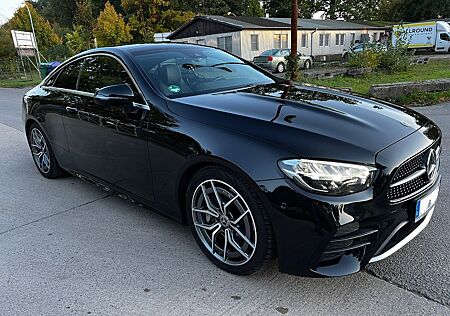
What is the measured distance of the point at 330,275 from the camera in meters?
2.05

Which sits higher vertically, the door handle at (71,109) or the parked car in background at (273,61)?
the door handle at (71,109)

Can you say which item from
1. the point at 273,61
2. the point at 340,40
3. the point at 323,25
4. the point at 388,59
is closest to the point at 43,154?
the point at 388,59

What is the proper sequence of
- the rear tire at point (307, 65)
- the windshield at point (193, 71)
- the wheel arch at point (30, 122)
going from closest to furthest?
the windshield at point (193, 71) < the wheel arch at point (30, 122) < the rear tire at point (307, 65)

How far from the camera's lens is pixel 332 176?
6.57ft

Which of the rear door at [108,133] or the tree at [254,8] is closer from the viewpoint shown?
the rear door at [108,133]

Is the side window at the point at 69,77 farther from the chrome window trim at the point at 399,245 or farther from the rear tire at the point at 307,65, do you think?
the rear tire at the point at 307,65

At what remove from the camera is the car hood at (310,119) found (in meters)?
2.11

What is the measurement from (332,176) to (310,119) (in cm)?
51

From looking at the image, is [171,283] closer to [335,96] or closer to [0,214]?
[335,96]

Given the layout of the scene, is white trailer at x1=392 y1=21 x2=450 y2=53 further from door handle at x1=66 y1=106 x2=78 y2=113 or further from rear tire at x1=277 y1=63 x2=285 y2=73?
door handle at x1=66 y1=106 x2=78 y2=113

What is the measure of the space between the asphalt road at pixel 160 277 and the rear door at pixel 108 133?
0.43 metres

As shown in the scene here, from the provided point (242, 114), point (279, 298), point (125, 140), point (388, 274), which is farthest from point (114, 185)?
point (388, 274)

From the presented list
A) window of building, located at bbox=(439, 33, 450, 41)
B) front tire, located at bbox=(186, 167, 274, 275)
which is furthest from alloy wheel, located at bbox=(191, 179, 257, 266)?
window of building, located at bbox=(439, 33, 450, 41)

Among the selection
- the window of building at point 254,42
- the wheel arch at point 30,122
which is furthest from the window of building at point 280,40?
the wheel arch at point 30,122
